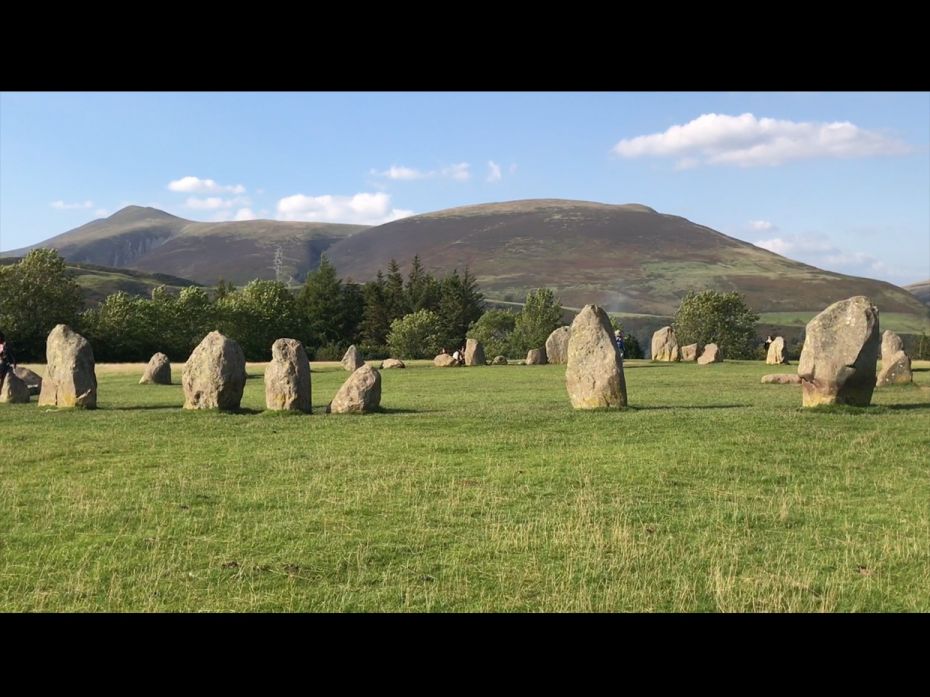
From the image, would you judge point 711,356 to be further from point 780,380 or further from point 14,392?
point 14,392

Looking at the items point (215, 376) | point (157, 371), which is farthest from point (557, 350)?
A: point (215, 376)

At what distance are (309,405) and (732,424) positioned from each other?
10.3 metres

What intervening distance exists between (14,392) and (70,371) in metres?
3.43

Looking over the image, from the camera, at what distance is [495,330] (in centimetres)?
7000

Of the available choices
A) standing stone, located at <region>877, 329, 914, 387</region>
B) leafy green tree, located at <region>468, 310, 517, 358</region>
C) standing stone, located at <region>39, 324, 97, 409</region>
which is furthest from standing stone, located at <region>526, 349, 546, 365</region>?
standing stone, located at <region>39, 324, 97, 409</region>

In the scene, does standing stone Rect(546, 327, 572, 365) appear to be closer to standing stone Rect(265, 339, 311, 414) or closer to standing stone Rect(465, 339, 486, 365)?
standing stone Rect(465, 339, 486, 365)

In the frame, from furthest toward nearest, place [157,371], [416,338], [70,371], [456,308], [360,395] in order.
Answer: [456,308] < [416,338] < [157,371] < [70,371] < [360,395]

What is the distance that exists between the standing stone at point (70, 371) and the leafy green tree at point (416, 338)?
3923 cm

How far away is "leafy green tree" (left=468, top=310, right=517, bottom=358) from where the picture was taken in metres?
64.2

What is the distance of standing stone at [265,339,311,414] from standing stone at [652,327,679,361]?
3022cm

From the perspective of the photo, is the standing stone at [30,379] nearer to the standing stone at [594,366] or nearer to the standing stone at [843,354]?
the standing stone at [594,366]

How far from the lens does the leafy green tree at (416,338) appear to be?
63.2 metres
